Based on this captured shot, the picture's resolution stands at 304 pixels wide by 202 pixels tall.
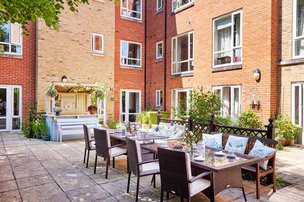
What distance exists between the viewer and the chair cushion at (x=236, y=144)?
4.96m

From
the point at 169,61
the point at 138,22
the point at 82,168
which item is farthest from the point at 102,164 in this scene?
the point at 138,22

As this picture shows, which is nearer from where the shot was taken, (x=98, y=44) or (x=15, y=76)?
(x=15, y=76)

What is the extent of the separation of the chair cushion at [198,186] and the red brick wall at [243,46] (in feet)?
20.4

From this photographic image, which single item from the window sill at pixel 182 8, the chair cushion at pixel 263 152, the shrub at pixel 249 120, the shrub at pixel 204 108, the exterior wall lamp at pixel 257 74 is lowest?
the chair cushion at pixel 263 152

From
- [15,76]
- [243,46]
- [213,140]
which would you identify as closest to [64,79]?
[15,76]

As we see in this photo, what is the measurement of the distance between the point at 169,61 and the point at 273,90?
6.39 metres

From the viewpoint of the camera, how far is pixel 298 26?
8.68 m

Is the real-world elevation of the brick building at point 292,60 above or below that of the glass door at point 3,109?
above

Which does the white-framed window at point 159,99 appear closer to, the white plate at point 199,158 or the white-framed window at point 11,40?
the white-framed window at point 11,40

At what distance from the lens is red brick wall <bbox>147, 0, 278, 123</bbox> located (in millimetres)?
8906

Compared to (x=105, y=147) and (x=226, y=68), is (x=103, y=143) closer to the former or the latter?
(x=105, y=147)

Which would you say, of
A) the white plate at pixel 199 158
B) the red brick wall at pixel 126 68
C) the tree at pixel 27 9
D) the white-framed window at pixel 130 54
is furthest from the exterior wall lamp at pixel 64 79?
the white plate at pixel 199 158

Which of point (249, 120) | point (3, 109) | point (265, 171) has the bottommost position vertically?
point (265, 171)

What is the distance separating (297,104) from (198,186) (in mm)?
6879
